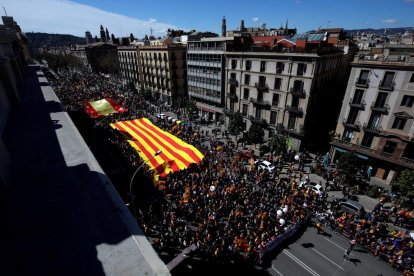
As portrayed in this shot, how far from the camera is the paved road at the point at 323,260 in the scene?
1730 cm

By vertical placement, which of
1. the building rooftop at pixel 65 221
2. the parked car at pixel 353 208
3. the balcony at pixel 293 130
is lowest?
the parked car at pixel 353 208

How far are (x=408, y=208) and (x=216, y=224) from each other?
20641 millimetres

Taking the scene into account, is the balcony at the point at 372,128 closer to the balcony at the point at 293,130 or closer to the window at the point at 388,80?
the window at the point at 388,80

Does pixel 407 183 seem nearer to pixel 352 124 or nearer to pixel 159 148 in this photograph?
pixel 352 124

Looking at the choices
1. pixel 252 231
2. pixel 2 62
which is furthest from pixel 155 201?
pixel 2 62

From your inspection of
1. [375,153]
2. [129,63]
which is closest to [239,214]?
[375,153]

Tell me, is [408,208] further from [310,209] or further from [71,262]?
[71,262]

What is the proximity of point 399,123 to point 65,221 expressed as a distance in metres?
34.4

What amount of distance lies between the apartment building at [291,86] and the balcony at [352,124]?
5269mm

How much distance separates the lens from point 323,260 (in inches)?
715

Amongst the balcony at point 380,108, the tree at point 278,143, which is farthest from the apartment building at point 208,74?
the balcony at point 380,108

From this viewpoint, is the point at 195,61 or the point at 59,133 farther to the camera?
the point at 195,61

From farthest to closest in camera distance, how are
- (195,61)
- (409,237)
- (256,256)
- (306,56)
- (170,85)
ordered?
Answer: 1. (170,85)
2. (195,61)
3. (306,56)
4. (409,237)
5. (256,256)

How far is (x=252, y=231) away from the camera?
1945 cm
